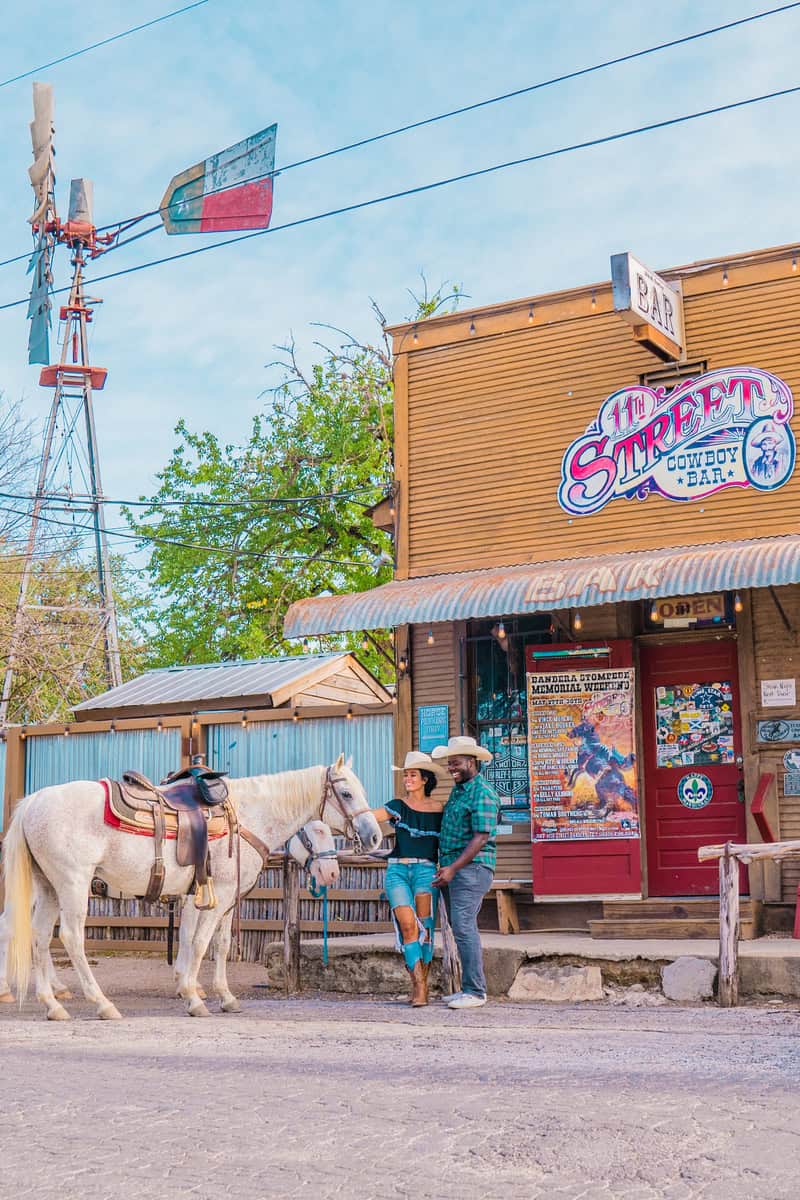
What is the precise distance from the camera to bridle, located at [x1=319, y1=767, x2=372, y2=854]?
10938 mm

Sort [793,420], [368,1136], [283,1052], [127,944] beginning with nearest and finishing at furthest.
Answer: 1. [368,1136]
2. [283,1052]
3. [793,420]
4. [127,944]

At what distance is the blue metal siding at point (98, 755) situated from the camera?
1636 centimetres

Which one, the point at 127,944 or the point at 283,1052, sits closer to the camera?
the point at 283,1052

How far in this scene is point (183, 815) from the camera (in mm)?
10562

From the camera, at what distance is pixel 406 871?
34.8 ft

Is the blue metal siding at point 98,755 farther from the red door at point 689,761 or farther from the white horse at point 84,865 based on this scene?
the red door at point 689,761

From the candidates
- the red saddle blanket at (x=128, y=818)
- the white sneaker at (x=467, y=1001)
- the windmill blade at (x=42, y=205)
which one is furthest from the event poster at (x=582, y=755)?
the windmill blade at (x=42, y=205)

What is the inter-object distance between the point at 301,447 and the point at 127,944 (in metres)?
13.4

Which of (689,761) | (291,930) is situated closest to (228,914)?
(291,930)

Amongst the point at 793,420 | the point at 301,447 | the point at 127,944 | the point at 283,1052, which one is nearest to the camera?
the point at 283,1052

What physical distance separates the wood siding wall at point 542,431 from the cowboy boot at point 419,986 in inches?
180

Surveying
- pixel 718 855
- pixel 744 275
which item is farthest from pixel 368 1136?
pixel 744 275

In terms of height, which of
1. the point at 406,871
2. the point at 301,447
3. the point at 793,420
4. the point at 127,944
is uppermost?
the point at 301,447

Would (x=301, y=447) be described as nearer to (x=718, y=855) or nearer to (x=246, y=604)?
(x=246, y=604)
